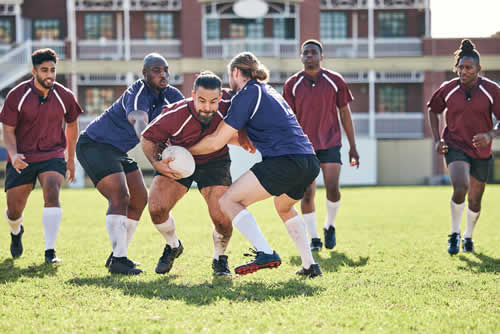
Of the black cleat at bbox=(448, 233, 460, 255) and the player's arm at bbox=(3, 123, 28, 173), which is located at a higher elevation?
the player's arm at bbox=(3, 123, 28, 173)

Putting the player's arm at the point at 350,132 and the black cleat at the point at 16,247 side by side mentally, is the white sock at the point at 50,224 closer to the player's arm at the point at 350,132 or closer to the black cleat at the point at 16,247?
the black cleat at the point at 16,247

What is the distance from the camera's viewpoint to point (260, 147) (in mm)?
5348

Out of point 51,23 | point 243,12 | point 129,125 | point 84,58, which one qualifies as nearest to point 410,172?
point 243,12

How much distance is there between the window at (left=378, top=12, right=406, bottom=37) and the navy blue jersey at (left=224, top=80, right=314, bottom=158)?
31447 millimetres

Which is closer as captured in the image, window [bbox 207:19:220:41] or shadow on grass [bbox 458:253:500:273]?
shadow on grass [bbox 458:253:500:273]

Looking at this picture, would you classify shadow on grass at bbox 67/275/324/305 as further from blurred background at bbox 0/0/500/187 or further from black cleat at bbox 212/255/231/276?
blurred background at bbox 0/0/500/187

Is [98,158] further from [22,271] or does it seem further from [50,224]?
[22,271]

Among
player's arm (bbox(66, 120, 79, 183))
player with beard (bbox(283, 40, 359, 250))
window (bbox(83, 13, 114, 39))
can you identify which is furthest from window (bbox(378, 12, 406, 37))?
player's arm (bbox(66, 120, 79, 183))

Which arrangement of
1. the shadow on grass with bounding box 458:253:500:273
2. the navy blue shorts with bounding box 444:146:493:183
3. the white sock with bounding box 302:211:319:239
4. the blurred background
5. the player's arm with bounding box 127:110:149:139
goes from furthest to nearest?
the blurred background, the white sock with bounding box 302:211:319:239, the navy blue shorts with bounding box 444:146:493:183, the shadow on grass with bounding box 458:253:500:273, the player's arm with bounding box 127:110:149:139

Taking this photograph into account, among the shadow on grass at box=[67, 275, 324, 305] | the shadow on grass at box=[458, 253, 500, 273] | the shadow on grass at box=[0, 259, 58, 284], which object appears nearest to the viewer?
the shadow on grass at box=[67, 275, 324, 305]

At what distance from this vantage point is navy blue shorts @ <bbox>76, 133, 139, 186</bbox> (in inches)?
245

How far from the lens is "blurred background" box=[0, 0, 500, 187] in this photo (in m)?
32.2

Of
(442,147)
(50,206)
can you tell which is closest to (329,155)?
(442,147)

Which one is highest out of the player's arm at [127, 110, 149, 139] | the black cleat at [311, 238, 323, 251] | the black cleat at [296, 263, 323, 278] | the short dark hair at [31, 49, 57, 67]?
the short dark hair at [31, 49, 57, 67]
